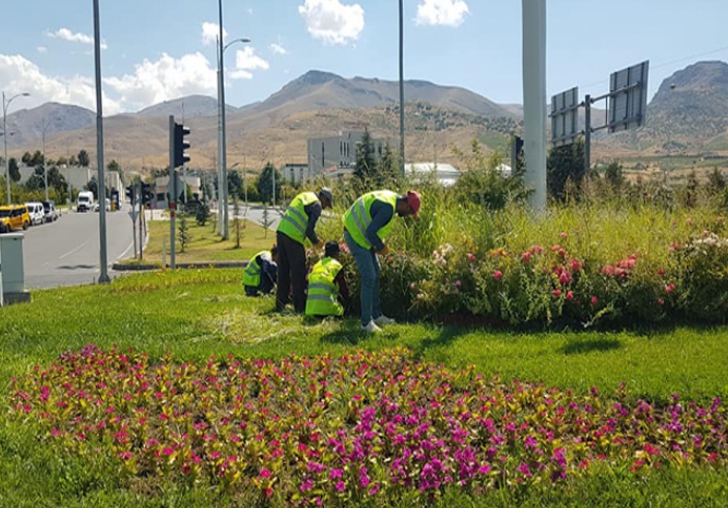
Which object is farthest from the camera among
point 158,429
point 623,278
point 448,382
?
point 623,278

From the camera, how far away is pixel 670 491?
12.4 ft

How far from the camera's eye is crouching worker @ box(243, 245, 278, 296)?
11.4 metres

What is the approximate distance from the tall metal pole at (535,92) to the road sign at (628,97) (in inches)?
387

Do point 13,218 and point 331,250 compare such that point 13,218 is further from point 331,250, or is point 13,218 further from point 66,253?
point 331,250

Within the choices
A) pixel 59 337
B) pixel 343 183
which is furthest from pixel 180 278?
pixel 59 337

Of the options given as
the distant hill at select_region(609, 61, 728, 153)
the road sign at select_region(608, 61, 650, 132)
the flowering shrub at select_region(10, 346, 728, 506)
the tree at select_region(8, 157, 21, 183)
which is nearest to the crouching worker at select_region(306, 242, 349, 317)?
the flowering shrub at select_region(10, 346, 728, 506)

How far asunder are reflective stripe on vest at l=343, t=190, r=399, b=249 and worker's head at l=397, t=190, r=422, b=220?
99 mm

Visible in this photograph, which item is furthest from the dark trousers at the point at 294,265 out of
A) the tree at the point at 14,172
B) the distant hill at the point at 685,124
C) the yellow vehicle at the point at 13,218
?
the distant hill at the point at 685,124

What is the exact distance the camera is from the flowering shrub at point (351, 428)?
13.2 feet

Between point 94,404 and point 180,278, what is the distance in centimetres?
1008

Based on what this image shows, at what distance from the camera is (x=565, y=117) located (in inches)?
897

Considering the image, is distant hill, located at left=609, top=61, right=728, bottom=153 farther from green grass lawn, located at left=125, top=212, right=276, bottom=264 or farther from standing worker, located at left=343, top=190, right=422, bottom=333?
standing worker, located at left=343, top=190, right=422, bottom=333

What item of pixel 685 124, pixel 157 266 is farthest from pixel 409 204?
pixel 685 124

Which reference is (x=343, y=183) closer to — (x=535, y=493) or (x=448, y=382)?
(x=448, y=382)
